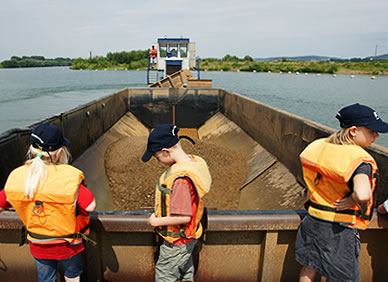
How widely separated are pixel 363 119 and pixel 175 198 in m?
1.27

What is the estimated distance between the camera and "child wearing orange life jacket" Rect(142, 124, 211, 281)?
1.66 m

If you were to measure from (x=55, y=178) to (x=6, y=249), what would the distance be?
3.19 ft

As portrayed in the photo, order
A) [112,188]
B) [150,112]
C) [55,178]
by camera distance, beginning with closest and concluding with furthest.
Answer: [55,178] < [112,188] < [150,112]

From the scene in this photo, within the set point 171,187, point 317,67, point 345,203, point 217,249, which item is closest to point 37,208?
point 171,187

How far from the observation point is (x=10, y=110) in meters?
22.8

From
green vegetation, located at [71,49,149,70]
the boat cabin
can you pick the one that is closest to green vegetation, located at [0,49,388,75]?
green vegetation, located at [71,49,149,70]

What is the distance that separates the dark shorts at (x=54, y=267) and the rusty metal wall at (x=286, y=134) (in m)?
2.88

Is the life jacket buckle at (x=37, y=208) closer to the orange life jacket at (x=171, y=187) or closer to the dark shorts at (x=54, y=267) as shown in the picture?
the dark shorts at (x=54, y=267)

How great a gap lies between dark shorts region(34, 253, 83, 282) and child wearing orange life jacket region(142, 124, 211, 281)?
0.56 meters

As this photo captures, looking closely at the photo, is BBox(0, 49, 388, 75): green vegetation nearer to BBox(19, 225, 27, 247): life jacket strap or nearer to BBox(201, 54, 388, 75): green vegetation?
BBox(201, 54, 388, 75): green vegetation

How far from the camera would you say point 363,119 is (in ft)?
5.84

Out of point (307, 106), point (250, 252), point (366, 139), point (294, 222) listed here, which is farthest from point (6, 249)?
point (307, 106)

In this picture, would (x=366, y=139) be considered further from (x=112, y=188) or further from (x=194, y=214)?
(x=112, y=188)

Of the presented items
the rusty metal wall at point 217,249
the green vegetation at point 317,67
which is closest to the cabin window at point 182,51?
the rusty metal wall at point 217,249
